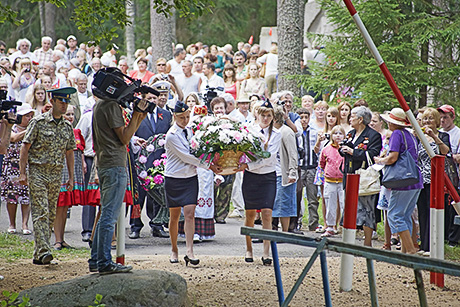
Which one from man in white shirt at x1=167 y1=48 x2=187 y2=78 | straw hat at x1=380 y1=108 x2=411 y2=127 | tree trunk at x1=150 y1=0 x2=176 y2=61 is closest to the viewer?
straw hat at x1=380 y1=108 x2=411 y2=127

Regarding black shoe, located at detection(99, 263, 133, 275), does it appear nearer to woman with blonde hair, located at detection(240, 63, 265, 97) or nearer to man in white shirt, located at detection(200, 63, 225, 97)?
man in white shirt, located at detection(200, 63, 225, 97)

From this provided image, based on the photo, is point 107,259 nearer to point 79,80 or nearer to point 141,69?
point 79,80

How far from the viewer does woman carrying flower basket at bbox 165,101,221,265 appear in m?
8.34

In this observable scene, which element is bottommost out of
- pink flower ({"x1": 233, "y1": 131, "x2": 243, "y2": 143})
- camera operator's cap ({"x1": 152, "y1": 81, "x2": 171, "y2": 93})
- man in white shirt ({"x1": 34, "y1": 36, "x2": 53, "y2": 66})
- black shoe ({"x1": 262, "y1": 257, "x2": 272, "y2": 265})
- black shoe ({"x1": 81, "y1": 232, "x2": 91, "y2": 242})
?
black shoe ({"x1": 262, "y1": 257, "x2": 272, "y2": 265})

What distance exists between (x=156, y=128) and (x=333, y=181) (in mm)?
3156

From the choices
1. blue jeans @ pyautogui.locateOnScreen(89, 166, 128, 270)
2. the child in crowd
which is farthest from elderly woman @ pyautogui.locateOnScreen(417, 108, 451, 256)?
blue jeans @ pyautogui.locateOnScreen(89, 166, 128, 270)

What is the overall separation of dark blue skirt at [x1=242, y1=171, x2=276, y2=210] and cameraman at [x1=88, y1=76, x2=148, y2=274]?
2.68m

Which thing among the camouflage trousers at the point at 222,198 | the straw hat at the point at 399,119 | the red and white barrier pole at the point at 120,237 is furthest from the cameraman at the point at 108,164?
the camouflage trousers at the point at 222,198

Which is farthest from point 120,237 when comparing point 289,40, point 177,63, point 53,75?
point 177,63

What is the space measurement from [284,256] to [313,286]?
85.4 inches

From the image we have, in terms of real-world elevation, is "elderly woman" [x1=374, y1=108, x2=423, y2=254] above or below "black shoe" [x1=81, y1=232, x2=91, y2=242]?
above

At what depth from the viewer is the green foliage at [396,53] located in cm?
1321

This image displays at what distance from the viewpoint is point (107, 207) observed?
623cm

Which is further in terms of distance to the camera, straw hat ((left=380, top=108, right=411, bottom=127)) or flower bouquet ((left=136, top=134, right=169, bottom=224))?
flower bouquet ((left=136, top=134, right=169, bottom=224))
